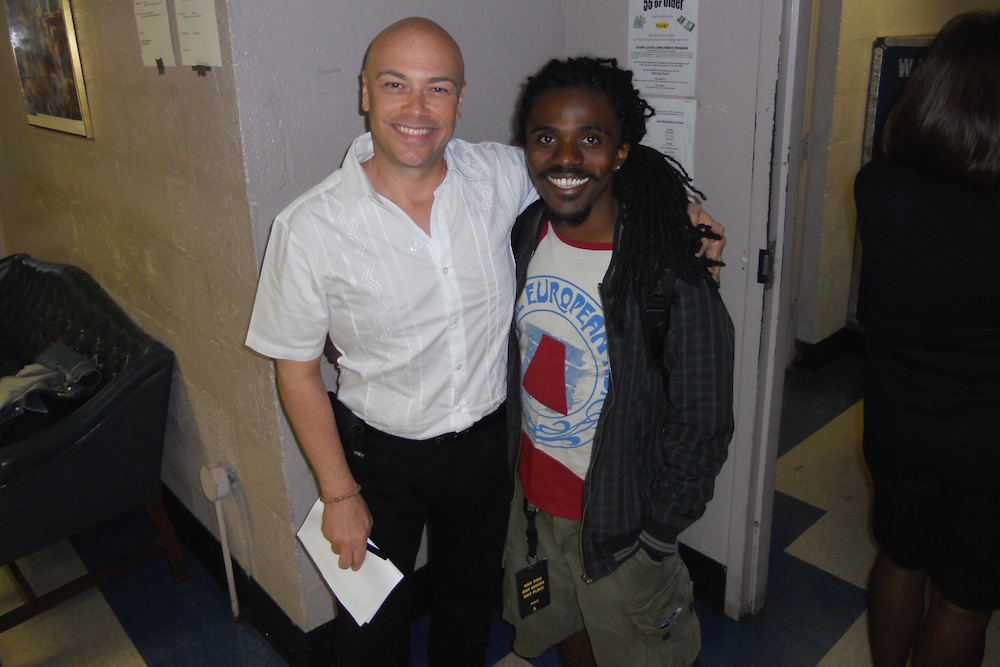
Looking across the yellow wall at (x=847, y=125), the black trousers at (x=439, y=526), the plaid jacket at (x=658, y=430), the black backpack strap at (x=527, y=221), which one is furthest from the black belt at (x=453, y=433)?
the yellow wall at (x=847, y=125)

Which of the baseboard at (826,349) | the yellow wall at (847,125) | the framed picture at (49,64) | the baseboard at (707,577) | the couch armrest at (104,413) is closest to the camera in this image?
the couch armrest at (104,413)

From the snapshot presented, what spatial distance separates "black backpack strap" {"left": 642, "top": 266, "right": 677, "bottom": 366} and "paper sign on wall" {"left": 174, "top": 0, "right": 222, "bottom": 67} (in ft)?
3.38

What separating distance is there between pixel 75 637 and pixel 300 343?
1.54 meters

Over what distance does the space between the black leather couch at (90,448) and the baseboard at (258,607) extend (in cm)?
12

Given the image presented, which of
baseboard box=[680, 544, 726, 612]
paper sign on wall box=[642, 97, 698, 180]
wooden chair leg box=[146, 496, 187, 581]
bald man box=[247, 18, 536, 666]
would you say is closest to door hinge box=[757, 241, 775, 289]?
paper sign on wall box=[642, 97, 698, 180]

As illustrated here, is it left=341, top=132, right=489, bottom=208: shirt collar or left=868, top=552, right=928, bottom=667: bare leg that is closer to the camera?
left=341, top=132, right=489, bottom=208: shirt collar

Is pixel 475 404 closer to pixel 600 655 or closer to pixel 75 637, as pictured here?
pixel 600 655

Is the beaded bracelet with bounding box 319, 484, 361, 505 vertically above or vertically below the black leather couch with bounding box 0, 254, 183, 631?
above

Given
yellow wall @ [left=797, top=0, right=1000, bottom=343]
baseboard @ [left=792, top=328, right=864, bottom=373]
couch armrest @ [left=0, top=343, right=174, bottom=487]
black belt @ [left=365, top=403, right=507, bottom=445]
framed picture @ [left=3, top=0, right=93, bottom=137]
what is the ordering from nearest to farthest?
black belt @ [left=365, top=403, right=507, bottom=445], couch armrest @ [left=0, top=343, right=174, bottom=487], framed picture @ [left=3, top=0, right=93, bottom=137], yellow wall @ [left=797, top=0, right=1000, bottom=343], baseboard @ [left=792, top=328, right=864, bottom=373]

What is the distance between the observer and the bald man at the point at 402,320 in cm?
139

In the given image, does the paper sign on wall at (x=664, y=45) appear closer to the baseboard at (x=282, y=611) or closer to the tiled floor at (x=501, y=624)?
the baseboard at (x=282, y=611)

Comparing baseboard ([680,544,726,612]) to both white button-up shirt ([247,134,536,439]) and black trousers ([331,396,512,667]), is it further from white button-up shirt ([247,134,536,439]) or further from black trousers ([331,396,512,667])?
white button-up shirt ([247,134,536,439])

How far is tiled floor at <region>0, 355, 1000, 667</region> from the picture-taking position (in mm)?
2129

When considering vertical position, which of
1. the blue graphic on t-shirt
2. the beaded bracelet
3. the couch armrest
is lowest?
Answer: the couch armrest
